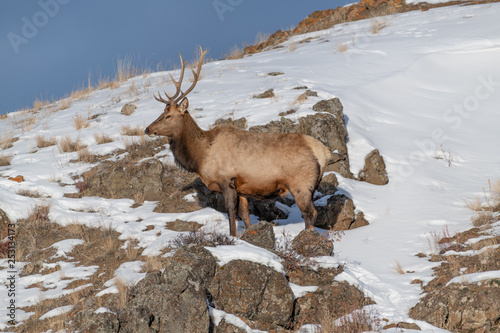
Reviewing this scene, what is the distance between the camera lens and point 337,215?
955 centimetres

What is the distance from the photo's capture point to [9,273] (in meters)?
8.10

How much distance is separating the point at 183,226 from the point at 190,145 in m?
1.74

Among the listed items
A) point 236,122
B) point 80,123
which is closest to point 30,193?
point 80,123

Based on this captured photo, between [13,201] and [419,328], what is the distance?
29.8ft

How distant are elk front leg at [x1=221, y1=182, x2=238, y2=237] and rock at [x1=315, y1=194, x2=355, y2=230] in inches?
83.5

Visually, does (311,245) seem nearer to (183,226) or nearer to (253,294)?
(253,294)

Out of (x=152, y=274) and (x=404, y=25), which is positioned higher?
(x=404, y=25)

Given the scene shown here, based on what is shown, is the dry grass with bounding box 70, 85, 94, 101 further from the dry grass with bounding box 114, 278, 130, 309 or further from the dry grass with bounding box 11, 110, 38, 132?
the dry grass with bounding box 114, 278, 130, 309

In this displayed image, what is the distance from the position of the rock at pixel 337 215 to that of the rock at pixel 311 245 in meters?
2.44

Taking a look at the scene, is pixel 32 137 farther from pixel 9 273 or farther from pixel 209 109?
pixel 9 273

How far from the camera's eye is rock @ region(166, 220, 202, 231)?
30.7 ft

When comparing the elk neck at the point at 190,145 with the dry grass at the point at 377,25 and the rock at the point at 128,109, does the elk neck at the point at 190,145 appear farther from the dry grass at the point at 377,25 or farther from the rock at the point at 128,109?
the dry grass at the point at 377,25

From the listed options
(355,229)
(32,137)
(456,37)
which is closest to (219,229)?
(355,229)

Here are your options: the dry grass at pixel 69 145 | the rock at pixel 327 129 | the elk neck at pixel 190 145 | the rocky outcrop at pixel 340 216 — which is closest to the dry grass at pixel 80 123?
the dry grass at pixel 69 145
